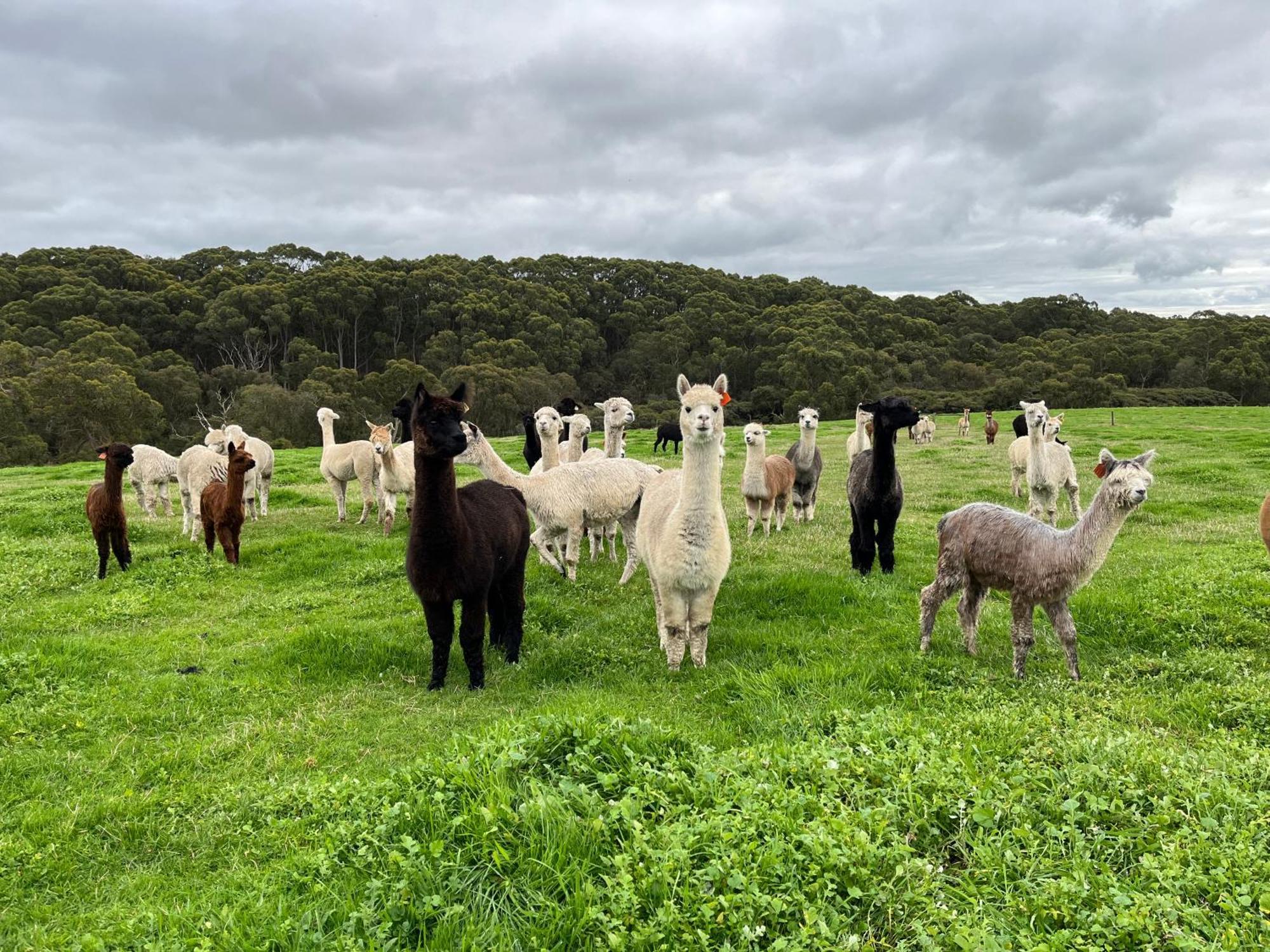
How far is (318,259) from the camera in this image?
2655 inches

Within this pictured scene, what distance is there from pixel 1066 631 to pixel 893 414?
3.62 metres

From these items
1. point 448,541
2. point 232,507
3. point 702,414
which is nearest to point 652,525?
point 702,414

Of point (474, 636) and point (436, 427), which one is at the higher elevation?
point (436, 427)

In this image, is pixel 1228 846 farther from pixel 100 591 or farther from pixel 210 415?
pixel 210 415

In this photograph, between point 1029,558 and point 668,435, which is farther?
point 668,435

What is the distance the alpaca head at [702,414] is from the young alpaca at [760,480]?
16.2ft

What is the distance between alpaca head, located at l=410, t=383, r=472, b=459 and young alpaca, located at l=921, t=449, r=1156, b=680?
4.23 metres

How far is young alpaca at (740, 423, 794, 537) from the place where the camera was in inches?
437

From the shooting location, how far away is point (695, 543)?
5.95m

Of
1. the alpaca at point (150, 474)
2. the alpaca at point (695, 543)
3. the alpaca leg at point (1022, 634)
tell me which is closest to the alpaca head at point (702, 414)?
the alpaca at point (695, 543)

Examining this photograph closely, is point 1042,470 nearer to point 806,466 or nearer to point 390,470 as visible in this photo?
point 806,466

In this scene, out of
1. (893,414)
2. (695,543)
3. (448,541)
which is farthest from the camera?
(893,414)

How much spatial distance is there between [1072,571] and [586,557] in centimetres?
673

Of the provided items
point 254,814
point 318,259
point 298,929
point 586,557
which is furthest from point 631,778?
point 318,259
